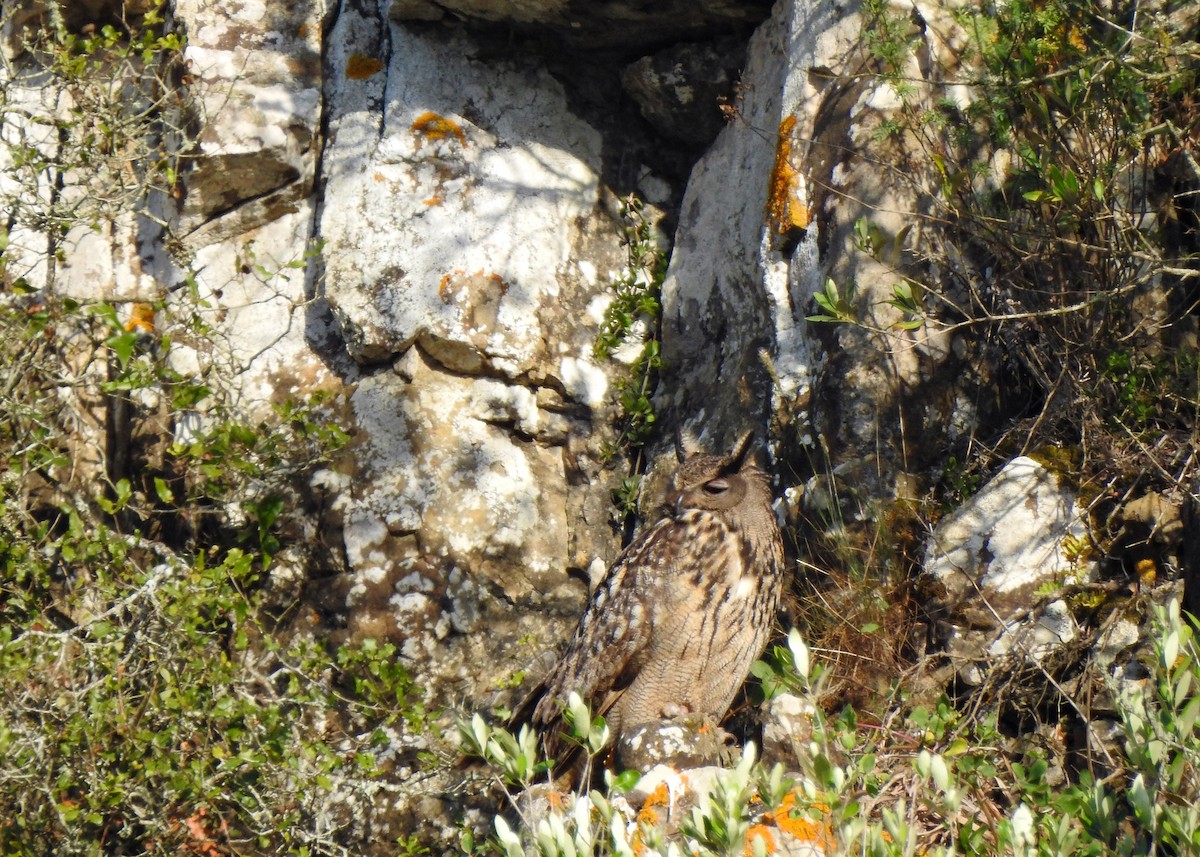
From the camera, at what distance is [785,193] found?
Answer: 14.1ft

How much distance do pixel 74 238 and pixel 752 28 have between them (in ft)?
10.3

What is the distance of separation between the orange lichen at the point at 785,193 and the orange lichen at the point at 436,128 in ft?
4.90

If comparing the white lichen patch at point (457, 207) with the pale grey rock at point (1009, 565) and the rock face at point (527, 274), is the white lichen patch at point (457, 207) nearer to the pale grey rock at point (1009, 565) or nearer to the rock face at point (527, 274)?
the rock face at point (527, 274)

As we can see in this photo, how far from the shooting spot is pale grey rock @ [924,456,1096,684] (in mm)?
3428

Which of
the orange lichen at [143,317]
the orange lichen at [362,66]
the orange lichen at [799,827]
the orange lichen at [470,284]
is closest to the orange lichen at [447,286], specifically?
the orange lichen at [470,284]

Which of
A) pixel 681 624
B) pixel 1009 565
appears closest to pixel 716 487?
pixel 681 624

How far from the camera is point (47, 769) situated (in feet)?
12.0

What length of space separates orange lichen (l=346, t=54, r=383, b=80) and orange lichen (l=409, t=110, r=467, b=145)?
35 cm

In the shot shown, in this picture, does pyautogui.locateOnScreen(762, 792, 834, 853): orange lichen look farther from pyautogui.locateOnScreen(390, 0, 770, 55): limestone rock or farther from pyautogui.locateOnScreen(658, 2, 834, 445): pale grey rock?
pyautogui.locateOnScreen(390, 0, 770, 55): limestone rock

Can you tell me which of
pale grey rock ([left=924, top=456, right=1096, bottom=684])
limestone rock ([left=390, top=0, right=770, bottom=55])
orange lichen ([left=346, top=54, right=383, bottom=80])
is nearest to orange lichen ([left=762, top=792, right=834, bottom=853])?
pale grey rock ([left=924, top=456, right=1096, bottom=684])

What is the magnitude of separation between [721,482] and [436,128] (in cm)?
220

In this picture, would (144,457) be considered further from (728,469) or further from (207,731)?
(728,469)

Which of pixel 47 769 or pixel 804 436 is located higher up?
pixel 804 436

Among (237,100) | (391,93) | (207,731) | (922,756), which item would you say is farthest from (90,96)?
(922,756)
